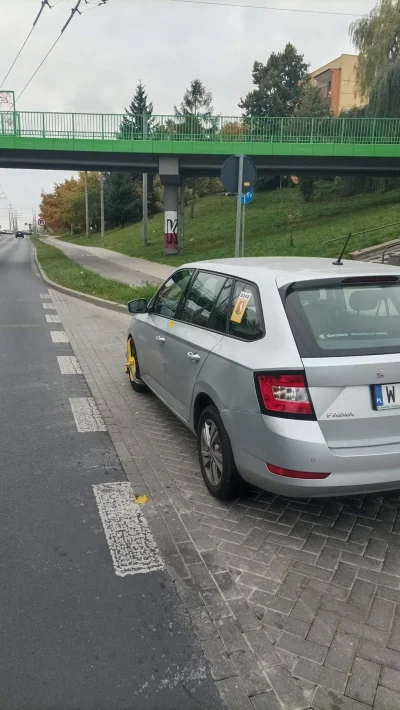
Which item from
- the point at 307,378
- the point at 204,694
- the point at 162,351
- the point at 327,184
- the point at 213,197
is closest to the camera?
the point at 204,694

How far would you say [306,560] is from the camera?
3.22 meters

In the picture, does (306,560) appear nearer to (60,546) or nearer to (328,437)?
(328,437)

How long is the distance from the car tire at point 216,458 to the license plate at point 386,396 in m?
0.99

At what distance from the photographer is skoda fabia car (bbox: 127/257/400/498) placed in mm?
3150

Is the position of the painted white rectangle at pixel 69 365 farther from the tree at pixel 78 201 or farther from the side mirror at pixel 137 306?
the tree at pixel 78 201

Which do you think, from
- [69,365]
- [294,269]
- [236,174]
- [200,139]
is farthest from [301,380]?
[200,139]

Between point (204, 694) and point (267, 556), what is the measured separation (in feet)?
3.45

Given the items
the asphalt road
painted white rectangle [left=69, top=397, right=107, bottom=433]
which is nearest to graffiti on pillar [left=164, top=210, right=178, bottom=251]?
painted white rectangle [left=69, top=397, right=107, bottom=433]

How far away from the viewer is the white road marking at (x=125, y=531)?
3154 mm

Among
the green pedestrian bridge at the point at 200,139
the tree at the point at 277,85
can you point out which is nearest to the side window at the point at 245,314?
the green pedestrian bridge at the point at 200,139

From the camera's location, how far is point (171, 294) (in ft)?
17.5

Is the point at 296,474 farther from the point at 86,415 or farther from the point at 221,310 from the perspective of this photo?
the point at 86,415

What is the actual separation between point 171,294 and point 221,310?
131 cm

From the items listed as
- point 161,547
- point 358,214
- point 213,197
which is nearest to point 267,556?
point 161,547
